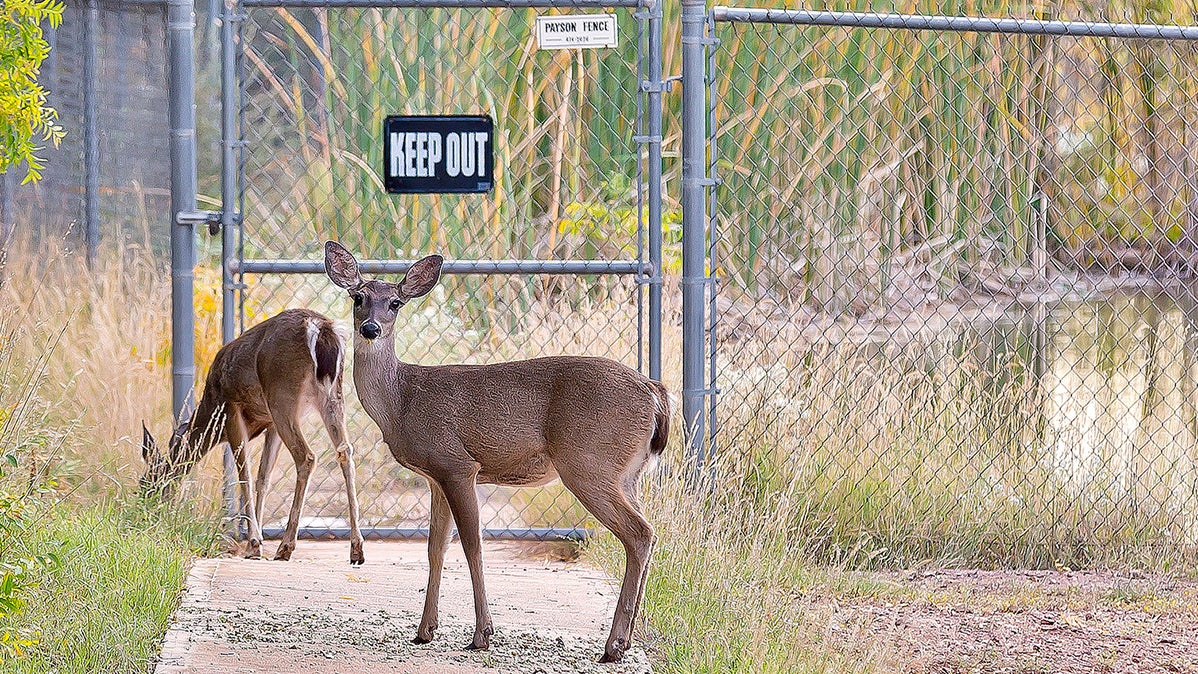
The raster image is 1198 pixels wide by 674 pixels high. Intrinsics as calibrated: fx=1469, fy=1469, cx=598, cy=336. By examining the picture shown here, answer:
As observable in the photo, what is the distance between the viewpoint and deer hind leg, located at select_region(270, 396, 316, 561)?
6035 millimetres

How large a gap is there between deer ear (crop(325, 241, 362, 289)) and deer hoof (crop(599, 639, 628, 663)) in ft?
4.67

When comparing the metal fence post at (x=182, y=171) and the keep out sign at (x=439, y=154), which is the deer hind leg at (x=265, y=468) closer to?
the metal fence post at (x=182, y=171)

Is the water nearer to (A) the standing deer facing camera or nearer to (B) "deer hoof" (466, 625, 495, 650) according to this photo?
(A) the standing deer facing camera

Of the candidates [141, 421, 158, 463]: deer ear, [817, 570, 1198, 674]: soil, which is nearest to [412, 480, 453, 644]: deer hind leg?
[817, 570, 1198, 674]: soil

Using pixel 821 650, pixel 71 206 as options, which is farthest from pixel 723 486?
pixel 71 206

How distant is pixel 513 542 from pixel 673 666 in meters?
2.40

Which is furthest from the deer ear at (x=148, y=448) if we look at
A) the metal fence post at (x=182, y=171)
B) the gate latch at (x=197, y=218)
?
the gate latch at (x=197, y=218)

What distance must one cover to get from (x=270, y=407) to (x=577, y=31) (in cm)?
202

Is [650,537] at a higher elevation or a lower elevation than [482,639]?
higher

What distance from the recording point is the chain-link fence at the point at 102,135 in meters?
8.03

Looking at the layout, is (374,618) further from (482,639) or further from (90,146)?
(90,146)

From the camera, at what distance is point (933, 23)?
6.16 metres

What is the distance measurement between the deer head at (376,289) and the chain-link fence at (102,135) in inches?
133

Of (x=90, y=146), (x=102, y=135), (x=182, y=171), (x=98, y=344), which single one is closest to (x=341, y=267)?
(x=182, y=171)
